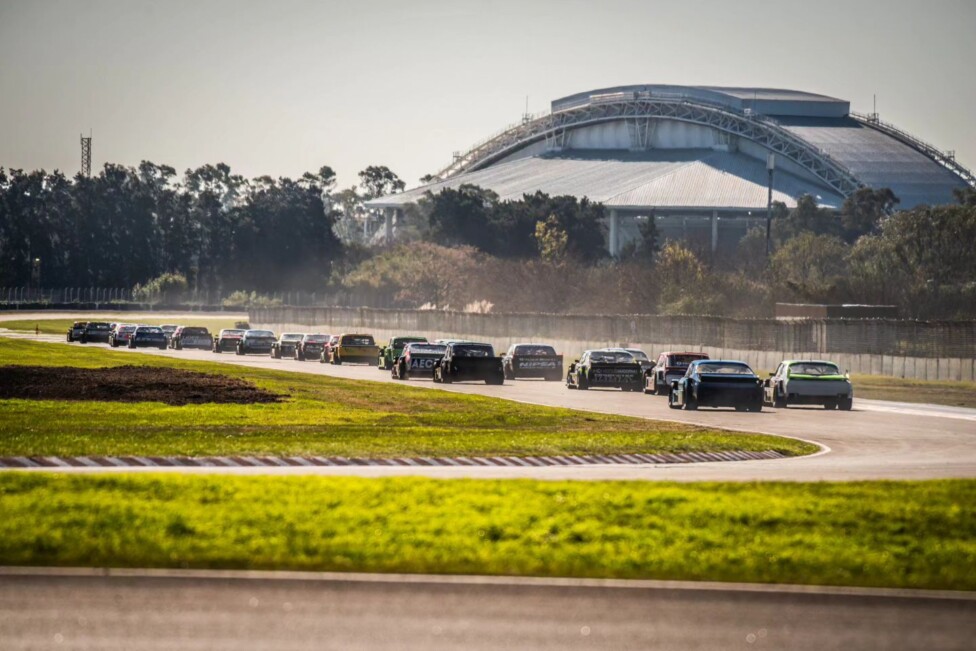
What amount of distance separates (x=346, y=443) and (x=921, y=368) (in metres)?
37.9

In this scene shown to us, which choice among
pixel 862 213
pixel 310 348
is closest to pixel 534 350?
pixel 310 348

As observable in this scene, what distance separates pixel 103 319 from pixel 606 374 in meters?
109

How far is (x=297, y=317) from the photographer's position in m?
133

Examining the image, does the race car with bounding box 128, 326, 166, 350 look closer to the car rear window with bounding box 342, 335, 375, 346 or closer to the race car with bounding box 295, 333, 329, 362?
the race car with bounding box 295, 333, 329, 362

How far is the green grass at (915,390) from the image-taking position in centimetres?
5497

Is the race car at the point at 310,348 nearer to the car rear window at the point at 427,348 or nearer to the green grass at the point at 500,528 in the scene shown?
the car rear window at the point at 427,348

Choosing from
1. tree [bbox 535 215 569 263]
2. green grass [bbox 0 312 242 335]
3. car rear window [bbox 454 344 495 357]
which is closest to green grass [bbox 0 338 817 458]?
car rear window [bbox 454 344 495 357]

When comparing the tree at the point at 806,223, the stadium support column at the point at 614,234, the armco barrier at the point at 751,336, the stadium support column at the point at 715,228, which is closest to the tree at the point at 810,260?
the tree at the point at 806,223

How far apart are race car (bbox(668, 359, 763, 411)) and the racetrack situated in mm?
396

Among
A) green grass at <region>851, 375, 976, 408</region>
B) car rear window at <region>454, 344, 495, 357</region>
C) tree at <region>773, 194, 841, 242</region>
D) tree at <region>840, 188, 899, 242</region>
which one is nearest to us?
green grass at <region>851, 375, 976, 408</region>

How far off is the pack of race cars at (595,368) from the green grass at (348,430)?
5.63 metres

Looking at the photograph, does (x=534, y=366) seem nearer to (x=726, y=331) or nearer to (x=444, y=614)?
(x=726, y=331)

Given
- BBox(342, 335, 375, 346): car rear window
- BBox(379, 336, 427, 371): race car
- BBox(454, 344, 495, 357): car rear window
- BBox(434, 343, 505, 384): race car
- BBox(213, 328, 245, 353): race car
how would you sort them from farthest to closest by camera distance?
BBox(213, 328, 245, 353): race car
BBox(342, 335, 375, 346): car rear window
BBox(379, 336, 427, 371): race car
BBox(454, 344, 495, 357): car rear window
BBox(434, 343, 505, 384): race car

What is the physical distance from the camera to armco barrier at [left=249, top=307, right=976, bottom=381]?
63.2m
